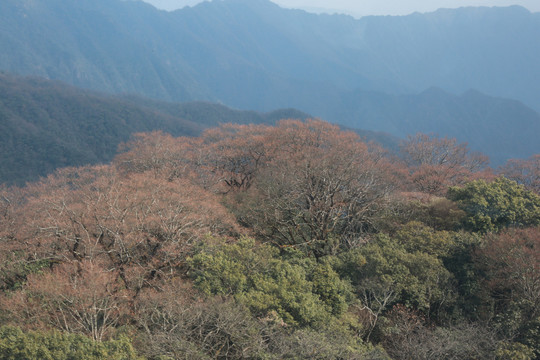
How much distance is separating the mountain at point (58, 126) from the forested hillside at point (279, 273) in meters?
60.3

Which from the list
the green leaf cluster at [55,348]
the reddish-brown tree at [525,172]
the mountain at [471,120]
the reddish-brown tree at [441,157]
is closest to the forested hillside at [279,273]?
the green leaf cluster at [55,348]

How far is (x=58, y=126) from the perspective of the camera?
92000 mm

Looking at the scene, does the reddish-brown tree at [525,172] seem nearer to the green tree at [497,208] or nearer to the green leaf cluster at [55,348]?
the green tree at [497,208]

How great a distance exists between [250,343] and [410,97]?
680 feet

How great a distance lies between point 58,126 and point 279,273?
3766 inches

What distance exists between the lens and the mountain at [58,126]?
76.9m

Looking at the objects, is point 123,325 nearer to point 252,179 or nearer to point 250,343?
point 250,343

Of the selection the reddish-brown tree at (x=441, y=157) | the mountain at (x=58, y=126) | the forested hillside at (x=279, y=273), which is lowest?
the mountain at (x=58, y=126)

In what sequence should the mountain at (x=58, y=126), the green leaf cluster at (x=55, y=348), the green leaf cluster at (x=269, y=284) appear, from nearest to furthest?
the green leaf cluster at (x=55, y=348), the green leaf cluster at (x=269, y=284), the mountain at (x=58, y=126)

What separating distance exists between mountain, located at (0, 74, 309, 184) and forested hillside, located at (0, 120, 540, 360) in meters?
60.3

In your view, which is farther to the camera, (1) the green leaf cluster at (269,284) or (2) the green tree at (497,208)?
(2) the green tree at (497,208)

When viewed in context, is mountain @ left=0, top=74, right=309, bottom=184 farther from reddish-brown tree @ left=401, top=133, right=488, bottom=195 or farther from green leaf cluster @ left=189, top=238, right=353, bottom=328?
green leaf cluster @ left=189, top=238, right=353, bottom=328

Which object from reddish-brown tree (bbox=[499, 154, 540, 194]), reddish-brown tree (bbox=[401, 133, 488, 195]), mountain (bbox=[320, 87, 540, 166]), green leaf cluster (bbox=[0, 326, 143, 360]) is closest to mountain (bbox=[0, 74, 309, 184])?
reddish-brown tree (bbox=[401, 133, 488, 195])

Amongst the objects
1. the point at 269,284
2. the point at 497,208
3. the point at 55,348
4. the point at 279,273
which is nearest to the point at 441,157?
the point at 497,208
